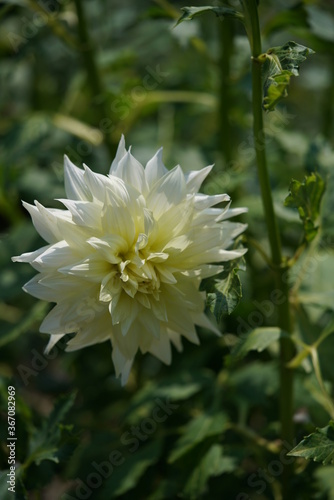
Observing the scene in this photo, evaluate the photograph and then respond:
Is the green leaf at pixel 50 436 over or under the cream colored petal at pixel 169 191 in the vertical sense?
under

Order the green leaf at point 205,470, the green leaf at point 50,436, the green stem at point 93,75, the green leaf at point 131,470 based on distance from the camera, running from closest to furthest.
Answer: the green leaf at point 50,436, the green leaf at point 205,470, the green leaf at point 131,470, the green stem at point 93,75

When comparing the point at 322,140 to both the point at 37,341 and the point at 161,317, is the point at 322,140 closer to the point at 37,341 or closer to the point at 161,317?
the point at 161,317

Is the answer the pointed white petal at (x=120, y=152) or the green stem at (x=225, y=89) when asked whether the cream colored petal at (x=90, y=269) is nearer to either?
the pointed white petal at (x=120, y=152)

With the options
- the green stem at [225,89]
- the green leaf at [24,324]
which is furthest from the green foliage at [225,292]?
the green stem at [225,89]

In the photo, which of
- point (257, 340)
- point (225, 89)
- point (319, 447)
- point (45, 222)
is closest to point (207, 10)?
point (45, 222)

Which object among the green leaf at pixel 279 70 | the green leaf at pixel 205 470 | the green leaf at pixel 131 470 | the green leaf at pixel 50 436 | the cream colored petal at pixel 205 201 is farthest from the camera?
the green leaf at pixel 131 470

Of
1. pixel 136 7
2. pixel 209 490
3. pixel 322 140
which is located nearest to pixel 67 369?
pixel 209 490
